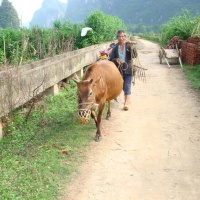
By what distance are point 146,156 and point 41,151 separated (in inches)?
67.8

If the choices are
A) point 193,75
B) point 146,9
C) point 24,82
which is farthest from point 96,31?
point 146,9

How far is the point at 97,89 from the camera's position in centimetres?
512

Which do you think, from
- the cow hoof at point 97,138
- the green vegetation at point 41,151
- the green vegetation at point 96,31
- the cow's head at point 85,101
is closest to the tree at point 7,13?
the green vegetation at point 96,31

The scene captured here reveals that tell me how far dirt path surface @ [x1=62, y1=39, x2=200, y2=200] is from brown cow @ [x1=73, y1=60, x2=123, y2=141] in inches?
22.3

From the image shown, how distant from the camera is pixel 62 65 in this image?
309 inches

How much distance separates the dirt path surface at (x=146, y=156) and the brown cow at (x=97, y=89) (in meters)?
0.57

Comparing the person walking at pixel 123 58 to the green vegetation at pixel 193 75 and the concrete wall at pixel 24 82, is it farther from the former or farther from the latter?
the green vegetation at pixel 193 75

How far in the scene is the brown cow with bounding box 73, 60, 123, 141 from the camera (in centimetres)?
464

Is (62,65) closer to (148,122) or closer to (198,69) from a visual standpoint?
(148,122)

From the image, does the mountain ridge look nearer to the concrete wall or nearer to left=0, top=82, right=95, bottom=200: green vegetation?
the concrete wall

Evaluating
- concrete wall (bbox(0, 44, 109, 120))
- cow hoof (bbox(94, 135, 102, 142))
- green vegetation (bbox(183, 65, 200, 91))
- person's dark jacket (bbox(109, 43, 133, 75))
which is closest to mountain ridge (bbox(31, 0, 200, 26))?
green vegetation (bbox(183, 65, 200, 91))

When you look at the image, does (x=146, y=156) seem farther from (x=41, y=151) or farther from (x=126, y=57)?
(x=126, y=57)

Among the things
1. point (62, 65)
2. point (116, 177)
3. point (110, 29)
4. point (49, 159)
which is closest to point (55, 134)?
point (49, 159)

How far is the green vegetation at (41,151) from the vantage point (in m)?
3.66
